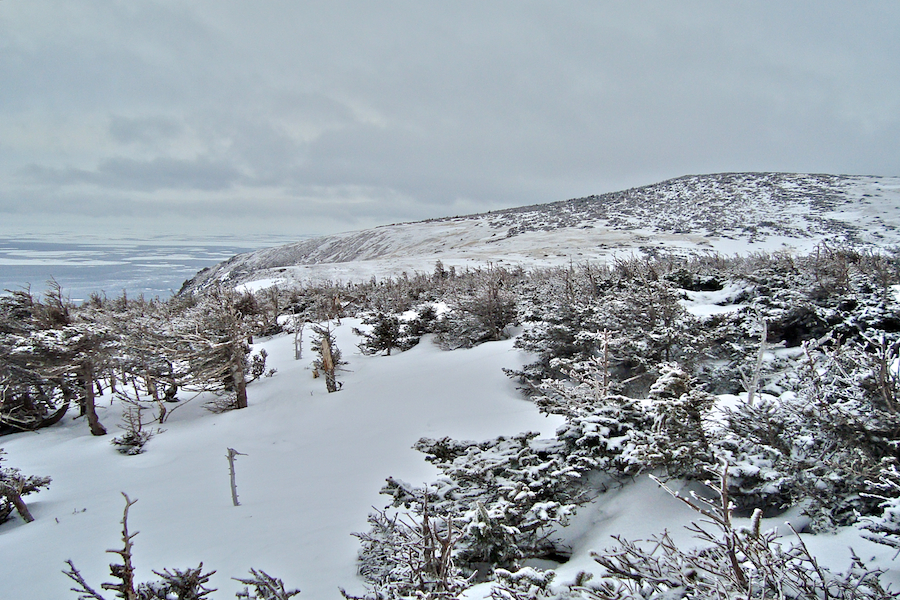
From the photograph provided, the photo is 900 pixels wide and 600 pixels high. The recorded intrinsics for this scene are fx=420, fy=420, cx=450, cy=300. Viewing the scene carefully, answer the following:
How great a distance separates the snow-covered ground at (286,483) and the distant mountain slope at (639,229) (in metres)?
22.4

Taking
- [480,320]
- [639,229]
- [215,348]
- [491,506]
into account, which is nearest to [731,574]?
[491,506]

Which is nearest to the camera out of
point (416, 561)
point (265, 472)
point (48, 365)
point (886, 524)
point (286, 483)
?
point (886, 524)

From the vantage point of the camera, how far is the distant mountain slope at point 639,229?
33.4 meters

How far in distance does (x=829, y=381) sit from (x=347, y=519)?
182 inches

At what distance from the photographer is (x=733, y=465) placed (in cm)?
269

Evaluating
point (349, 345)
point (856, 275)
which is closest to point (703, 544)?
point (856, 275)

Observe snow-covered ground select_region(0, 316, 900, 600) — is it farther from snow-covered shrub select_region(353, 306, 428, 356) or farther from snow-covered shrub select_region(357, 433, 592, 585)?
snow-covered shrub select_region(353, 306, 428, 356)

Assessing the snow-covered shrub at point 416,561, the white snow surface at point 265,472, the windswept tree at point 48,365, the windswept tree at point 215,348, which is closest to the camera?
the snow-covered shrub at point 416,561

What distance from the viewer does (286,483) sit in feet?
19.1

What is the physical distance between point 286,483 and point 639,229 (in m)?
43.7

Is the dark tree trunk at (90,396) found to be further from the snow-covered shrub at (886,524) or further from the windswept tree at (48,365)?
the snow-covered shrub at (886,524)

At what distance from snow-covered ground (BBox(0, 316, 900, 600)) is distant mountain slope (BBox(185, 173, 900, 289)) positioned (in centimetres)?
2235

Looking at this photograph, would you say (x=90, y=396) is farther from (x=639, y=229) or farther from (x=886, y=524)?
(x=639, y=229)

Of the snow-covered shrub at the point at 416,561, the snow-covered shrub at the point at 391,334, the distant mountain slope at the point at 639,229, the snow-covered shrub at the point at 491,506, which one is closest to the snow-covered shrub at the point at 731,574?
the snow-covered shrub at the point at 416,561
